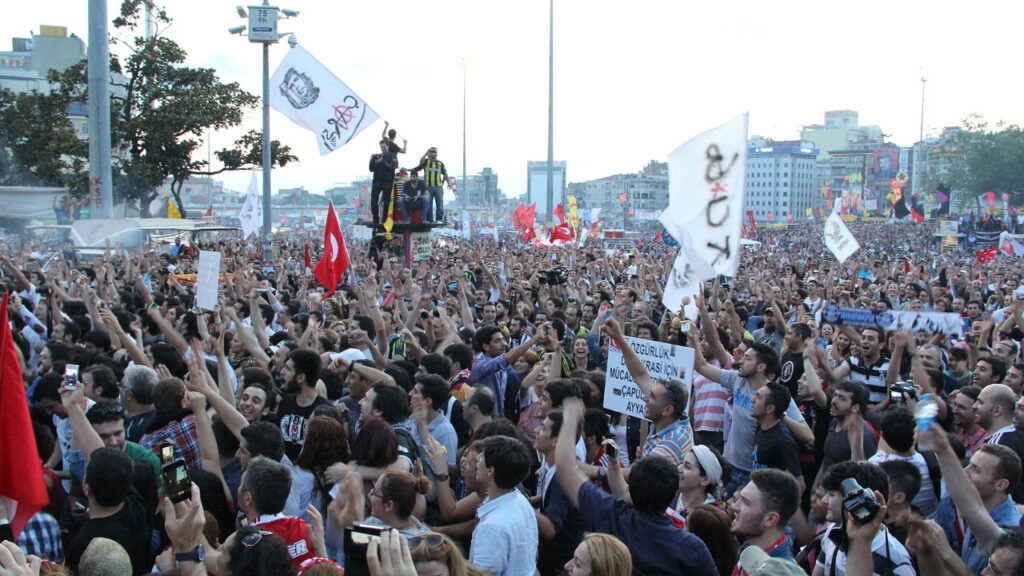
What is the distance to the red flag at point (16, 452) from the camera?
3.55m

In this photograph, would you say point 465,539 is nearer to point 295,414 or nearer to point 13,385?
point 295,414

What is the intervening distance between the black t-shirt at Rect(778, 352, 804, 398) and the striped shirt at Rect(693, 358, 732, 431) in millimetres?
884

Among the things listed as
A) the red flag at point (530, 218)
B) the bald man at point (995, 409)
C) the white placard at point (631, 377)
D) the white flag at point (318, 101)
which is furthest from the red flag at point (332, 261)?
the red flag at point (530, 218)

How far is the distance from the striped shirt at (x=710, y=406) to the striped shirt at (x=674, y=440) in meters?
1.34

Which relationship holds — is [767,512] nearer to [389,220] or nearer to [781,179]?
[389,220]

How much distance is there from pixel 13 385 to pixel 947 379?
6.88m

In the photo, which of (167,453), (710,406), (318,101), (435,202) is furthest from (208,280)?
(435,202)

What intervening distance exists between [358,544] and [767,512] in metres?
1.79

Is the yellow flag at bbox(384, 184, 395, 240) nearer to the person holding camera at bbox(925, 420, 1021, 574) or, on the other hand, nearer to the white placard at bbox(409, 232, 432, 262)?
the white placard at bbox(409, 232, 432, 262)

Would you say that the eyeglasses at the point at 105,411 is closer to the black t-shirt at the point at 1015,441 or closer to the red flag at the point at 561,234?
the black t-shirt at the point at 1015,441

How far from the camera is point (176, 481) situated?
132 inches

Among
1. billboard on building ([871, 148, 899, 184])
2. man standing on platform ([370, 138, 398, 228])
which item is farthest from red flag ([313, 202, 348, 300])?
billboard on building ([871, 148, 899, 184])

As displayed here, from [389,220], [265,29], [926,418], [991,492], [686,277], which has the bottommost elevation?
[991,492]

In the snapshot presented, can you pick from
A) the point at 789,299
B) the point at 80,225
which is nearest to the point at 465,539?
the point at 789,299
